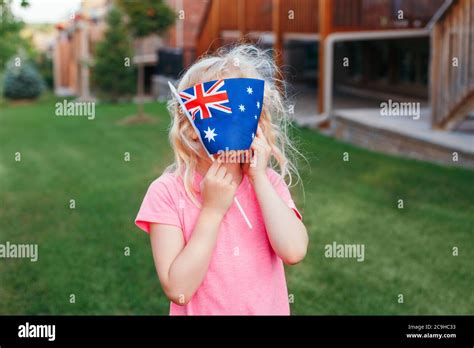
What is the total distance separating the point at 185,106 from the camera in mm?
1984

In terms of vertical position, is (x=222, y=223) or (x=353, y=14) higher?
(x=353, y=14)

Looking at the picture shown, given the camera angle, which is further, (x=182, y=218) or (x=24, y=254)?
(x=24, y=254)

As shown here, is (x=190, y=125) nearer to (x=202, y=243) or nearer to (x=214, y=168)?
(x=214, y=168)

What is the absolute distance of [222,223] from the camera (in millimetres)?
2006

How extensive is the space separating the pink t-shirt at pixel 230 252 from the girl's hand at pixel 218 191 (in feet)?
0.30

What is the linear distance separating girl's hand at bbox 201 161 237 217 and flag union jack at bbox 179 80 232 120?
0.14 metres

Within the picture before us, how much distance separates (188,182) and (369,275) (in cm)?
324

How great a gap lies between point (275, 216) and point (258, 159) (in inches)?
5.7

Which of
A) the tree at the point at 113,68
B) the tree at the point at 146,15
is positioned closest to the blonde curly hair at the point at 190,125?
the tree at the point at 146,15

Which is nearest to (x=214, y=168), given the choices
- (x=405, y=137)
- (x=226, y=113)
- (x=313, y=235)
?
(x=226, y=113)

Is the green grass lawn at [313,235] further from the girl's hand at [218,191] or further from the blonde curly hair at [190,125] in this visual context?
the girl's hand at [218,191]
